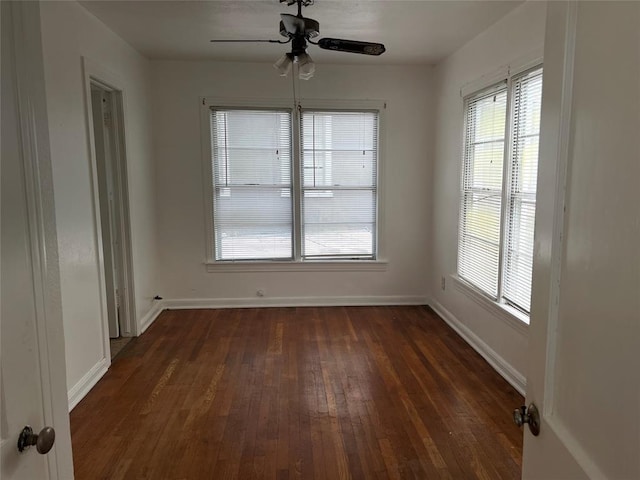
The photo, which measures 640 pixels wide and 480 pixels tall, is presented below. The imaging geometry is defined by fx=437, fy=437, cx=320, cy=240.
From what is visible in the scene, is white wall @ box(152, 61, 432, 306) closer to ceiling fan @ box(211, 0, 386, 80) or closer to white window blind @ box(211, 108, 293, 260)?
white window blind @ box(211, 108, 293, 260)

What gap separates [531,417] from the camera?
1021 millimetres

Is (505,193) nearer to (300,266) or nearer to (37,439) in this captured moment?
(300,266)

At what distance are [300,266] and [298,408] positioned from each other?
7.41ft

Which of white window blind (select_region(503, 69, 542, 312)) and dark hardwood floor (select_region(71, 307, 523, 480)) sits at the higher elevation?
white window blind (select_region(503, 69, 542, 312))

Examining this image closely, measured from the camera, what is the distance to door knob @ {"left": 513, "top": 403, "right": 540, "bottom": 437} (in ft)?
3.29

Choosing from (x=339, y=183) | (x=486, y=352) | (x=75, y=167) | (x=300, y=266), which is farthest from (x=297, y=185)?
(x=486, y=352)

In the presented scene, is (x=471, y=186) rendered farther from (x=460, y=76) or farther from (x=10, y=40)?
(x=10, y=40)

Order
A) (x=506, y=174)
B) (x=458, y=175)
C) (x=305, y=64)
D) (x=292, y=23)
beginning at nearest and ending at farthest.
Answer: (x=292, y=23) < (x=305, y=64) < (x=506, y=174) < (x=458, y=175)

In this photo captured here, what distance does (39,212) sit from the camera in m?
0.89

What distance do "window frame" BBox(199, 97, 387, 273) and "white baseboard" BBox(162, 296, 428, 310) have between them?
0.34 meters

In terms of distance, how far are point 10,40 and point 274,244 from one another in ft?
13.5

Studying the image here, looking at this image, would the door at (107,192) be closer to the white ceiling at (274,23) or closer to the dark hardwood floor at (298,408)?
the dark hardwood floor at (298,408)

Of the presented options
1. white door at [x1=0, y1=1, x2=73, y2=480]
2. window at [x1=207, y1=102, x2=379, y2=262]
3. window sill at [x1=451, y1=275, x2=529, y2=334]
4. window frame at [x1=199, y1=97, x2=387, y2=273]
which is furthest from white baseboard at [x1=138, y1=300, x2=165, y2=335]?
white door at [x1=0, y1=1, x2=73, y2=480]

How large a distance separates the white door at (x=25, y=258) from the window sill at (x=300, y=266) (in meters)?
3.87
